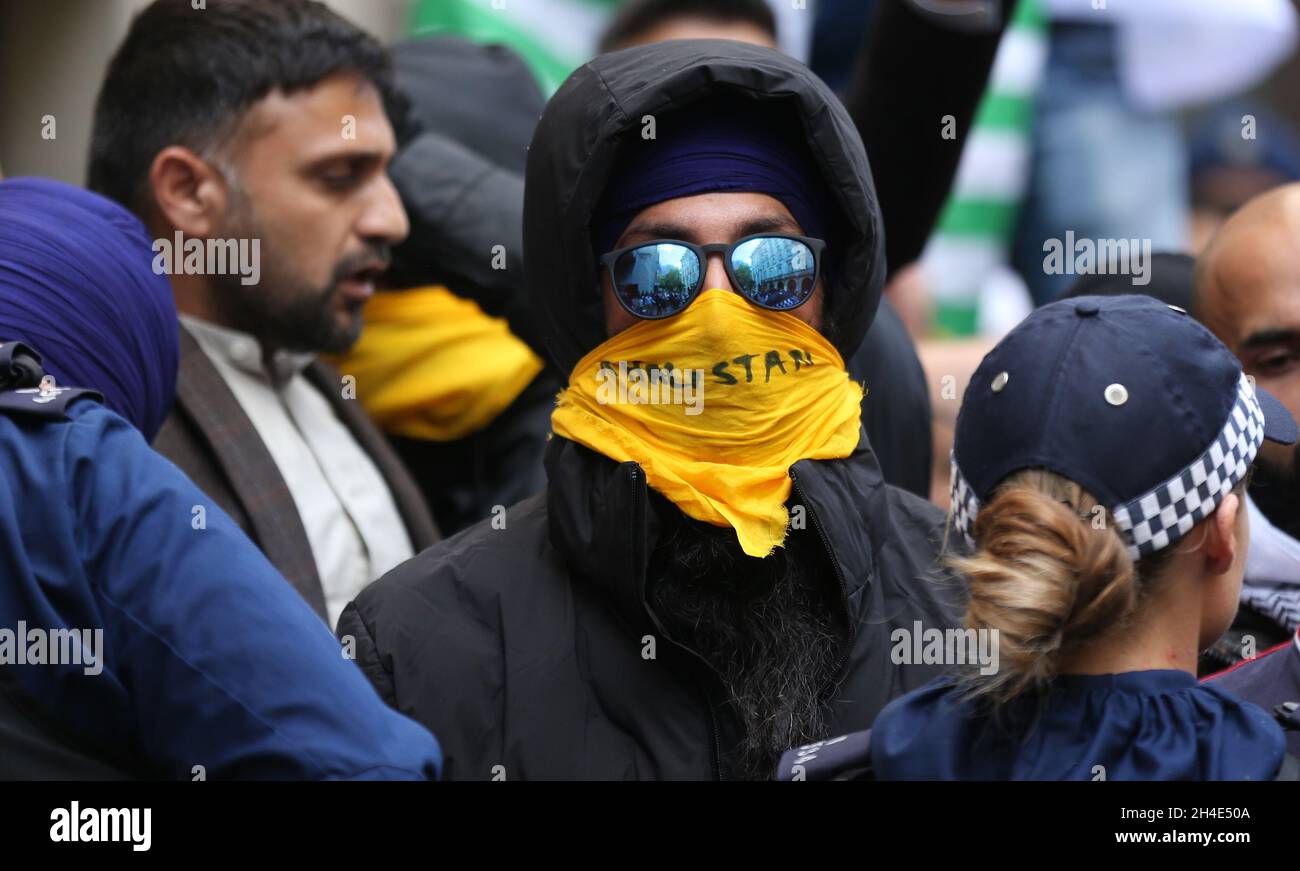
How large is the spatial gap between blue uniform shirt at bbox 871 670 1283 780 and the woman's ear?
0.15 m

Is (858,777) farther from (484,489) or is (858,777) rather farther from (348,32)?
(348,32)

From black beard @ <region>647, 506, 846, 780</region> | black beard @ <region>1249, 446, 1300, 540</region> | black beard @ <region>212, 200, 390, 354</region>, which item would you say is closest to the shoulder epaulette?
black beard @ <region>647, 506, 846, 780</region>

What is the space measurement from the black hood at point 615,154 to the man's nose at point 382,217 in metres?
1.33

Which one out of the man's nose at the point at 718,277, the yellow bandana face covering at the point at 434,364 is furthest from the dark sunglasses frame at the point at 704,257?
the yellow bandana face covering at the point at 434,364

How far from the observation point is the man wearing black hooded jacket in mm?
2789

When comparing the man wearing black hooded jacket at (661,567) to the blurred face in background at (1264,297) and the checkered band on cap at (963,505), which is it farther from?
the blurred face in background at (1264,297)

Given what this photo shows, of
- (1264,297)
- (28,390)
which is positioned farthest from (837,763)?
(1264,297)

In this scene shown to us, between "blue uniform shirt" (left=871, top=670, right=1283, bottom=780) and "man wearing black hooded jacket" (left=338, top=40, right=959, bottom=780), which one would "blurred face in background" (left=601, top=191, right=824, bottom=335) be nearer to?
"man wearing black hooded jacket" (left=338, top=40, right=959, bottom=780)

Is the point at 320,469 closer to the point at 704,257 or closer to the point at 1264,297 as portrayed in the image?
the point at 704,257

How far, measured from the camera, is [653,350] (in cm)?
297

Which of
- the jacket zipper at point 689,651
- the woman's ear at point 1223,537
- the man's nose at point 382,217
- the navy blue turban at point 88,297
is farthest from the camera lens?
the man's nose at point 382,217

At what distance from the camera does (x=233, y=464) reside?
387 centimetres

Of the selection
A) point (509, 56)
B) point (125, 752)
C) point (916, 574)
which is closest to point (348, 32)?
point (509, 56)

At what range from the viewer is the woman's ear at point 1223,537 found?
2273 millimetres
